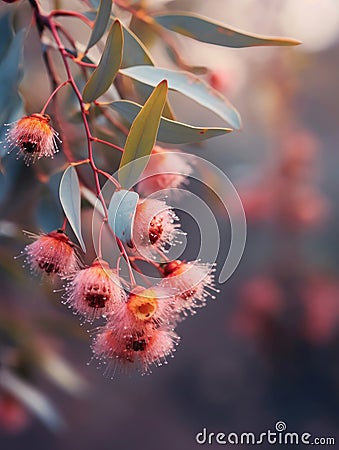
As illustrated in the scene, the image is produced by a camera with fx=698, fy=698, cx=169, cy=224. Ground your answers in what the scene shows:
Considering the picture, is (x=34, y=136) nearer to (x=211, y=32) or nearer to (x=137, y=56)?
(x=137, y=56)

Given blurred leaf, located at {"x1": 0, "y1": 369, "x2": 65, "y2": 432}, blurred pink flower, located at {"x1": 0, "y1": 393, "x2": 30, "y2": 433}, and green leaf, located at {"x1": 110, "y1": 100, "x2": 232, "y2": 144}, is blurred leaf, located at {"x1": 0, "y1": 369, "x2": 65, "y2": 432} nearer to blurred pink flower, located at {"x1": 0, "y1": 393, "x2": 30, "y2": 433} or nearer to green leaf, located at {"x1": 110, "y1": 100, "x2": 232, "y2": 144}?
blurred pink flower, located at {"x1": 0, "y1": 393, "x2": 30, "y2": 433}

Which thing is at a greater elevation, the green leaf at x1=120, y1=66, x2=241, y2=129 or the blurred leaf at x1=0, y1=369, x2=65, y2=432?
the blurred leaf at x1=0, y1=369, x2=65, y2=432

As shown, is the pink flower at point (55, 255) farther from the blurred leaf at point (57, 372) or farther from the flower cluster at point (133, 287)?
the blurred leaf at point (57, 372)

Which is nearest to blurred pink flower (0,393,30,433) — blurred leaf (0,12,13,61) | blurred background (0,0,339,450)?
blurred background (0,0,339,450)

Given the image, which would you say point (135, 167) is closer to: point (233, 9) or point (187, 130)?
point (187, 130)

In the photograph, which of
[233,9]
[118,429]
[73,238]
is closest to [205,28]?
[73,238]

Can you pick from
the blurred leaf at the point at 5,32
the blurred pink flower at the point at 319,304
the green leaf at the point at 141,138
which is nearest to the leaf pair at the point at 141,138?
the green leaf at the point at 141,138

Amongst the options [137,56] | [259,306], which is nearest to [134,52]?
[137,56]
